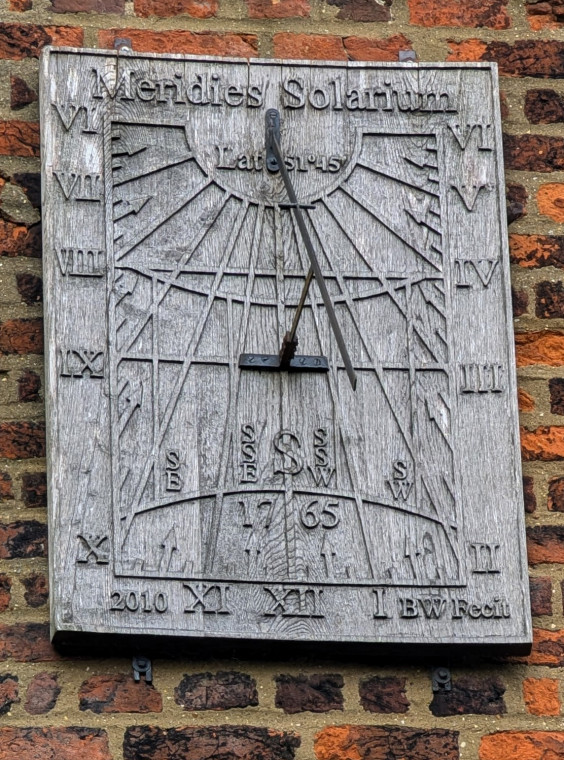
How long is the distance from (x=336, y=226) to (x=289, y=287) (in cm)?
20

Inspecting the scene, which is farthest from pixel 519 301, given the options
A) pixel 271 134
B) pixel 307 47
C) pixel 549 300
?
pixel 307 47

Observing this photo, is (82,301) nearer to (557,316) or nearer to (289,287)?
(289,287)

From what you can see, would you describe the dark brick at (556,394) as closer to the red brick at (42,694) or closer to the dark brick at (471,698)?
the dark brick at (471,698)

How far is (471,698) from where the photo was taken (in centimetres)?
539

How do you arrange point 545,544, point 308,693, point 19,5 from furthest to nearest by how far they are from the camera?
1. point 19,5
2. point 545,544
3. point 308,693

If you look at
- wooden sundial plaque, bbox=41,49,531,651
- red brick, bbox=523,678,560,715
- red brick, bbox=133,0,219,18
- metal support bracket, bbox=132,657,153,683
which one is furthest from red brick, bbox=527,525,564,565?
red brick, bbox=133,0,219,18

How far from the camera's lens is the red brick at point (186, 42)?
5.90 meters

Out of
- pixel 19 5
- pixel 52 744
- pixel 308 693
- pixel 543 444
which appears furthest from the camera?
pixel 19 5

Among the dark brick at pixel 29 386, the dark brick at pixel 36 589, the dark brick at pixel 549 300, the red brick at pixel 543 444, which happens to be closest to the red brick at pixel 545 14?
the dark brick at pixel 549 300

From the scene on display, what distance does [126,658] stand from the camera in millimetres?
5324

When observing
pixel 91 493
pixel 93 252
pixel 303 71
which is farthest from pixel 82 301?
pixel 303 71

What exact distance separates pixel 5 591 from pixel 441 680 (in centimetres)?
102

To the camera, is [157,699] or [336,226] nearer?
[157,699]

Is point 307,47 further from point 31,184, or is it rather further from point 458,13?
point 31,184
